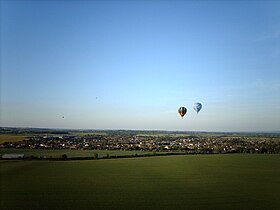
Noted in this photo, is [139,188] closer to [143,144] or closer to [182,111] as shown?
[182,111]

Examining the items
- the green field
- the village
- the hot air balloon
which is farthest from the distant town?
the green field

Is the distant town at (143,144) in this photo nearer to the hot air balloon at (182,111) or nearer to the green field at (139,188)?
the hot air balloon at (182,111)

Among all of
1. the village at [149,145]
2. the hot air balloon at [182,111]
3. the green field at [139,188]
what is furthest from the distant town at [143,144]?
the green field at [139,188]

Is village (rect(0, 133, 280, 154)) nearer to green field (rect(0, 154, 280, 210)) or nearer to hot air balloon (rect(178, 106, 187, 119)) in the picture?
hot air balloon (rect(178, 106, 187, 119))

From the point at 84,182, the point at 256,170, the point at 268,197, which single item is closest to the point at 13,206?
the point at 84,182

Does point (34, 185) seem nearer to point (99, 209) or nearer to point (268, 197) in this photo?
point (99, 209)

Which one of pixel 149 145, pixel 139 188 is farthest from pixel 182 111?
pixel 149 145

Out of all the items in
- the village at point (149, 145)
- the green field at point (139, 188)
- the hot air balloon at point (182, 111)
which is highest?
the hot air balloon at point (182, 111)

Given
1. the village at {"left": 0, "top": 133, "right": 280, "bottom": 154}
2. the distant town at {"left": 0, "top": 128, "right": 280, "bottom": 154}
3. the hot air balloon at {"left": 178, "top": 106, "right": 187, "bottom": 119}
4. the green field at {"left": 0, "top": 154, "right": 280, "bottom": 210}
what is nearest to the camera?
the green field at {"left": 0, "top": 154, "right": 280, "bottom": 210}

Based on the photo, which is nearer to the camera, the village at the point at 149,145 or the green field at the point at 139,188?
the green field at the point at 139,188
